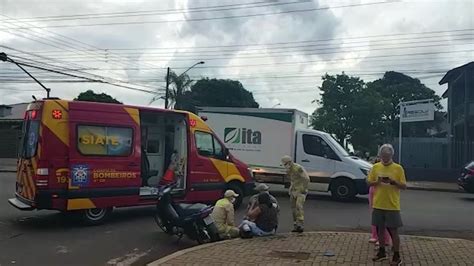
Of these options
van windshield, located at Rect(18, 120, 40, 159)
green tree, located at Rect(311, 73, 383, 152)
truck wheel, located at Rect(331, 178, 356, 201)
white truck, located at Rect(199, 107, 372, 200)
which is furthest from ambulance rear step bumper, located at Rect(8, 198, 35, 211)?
green tree, located at Rect(311, 73, 383, 152)

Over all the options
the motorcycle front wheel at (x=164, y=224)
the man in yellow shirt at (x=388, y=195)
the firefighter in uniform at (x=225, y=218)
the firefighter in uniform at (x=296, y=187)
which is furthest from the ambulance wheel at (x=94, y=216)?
the man in yellow shirt at (x=388, y=195)

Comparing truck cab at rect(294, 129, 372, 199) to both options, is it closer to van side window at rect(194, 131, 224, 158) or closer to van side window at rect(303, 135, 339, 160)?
van side window at rect(303, 135, 339, 160)

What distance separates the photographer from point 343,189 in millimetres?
16750

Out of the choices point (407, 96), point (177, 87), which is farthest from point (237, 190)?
point (407, 96)

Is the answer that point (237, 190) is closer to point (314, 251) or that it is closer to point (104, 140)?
point (104, 140)

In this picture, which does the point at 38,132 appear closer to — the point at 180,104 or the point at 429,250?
the point at 429,250

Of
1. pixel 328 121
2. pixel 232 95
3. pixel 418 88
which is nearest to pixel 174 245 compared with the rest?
pixel 328 121

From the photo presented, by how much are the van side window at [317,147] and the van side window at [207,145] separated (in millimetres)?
4382

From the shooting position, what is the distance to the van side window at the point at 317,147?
1697 centimetres

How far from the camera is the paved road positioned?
832cm

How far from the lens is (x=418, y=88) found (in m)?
64.3

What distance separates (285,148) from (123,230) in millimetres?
7753

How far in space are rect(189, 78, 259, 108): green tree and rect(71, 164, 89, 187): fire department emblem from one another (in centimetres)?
4834

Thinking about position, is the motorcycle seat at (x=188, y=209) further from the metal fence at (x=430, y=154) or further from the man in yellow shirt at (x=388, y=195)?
the metal fence at (x=430, y=154)
